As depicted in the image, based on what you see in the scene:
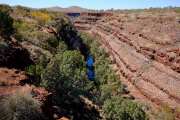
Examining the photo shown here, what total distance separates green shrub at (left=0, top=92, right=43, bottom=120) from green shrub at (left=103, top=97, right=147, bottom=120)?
11.6 metres

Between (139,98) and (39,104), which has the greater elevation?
(39,104)

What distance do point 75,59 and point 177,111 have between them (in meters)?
13.6

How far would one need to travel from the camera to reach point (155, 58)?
59.3 m

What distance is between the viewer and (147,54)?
61844 mm

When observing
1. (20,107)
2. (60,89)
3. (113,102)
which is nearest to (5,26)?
(60,89)

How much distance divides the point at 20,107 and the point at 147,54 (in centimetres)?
4725

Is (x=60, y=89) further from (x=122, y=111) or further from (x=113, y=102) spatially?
(x=122, y=111)

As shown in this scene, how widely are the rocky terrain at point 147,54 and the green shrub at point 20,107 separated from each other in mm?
25785

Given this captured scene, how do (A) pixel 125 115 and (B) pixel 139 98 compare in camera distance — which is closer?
(A) pixel 125 115

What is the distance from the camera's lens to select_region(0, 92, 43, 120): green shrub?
16.5 meters

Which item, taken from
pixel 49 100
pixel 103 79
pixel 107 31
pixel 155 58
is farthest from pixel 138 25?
pixel 49 100

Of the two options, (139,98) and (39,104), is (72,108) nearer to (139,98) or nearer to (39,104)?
(39,104)

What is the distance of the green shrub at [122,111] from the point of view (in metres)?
27.9

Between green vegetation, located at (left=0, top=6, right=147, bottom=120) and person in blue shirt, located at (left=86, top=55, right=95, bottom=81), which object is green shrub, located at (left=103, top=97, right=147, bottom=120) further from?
person in blue shirt, located at (left=86, top=55, right=95, bottom=81)
